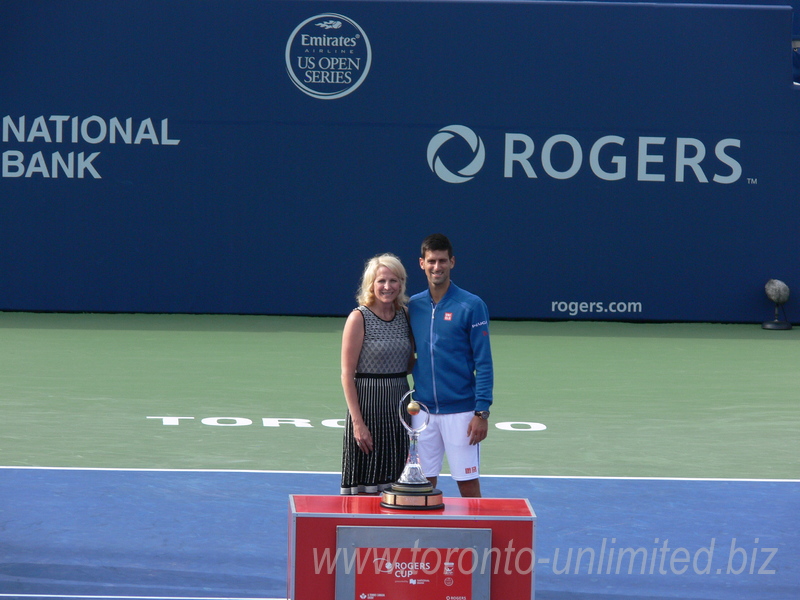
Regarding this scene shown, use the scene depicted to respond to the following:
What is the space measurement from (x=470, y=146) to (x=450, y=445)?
1160 centimetres

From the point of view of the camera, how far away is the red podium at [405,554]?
14.3 ft

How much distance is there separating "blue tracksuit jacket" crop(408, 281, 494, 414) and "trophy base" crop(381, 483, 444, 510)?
3.53 ft

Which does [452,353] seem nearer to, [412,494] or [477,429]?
[477,429]

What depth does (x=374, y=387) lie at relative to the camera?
5.51 meters

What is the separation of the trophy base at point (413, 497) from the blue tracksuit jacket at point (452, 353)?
108cm

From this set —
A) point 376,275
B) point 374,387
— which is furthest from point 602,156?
point 374,387

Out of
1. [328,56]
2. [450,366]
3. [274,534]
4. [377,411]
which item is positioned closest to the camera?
[377,411]

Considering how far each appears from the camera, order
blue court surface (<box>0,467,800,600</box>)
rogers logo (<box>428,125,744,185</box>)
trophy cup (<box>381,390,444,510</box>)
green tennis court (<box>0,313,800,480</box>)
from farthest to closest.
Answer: rogers logo (<box>428,125,744,185</box>), green tennis court (<box>0,313,800,480</box>), blue court surface (<box>0,467,800,600</box>), trophy cup (<box>381,390,444,510</box>)

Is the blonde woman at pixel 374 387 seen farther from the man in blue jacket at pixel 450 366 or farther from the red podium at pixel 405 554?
the red podium at pixel 405 554

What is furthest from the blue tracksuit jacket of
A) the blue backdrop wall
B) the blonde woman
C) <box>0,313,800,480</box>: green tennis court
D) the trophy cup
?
the blue backdrop wall

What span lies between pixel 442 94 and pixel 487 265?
2.46 m

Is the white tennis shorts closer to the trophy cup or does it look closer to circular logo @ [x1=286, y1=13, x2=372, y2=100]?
the trophy cup

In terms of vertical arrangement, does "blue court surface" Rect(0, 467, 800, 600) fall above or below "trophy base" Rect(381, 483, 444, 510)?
below

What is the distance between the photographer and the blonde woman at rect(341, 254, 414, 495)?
548 centimetres
